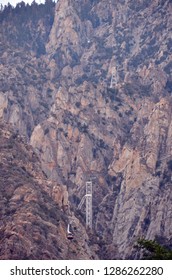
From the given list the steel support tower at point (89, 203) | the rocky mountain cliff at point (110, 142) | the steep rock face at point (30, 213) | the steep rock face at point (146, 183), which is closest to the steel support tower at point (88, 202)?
the steel support tower at point (89, 203)

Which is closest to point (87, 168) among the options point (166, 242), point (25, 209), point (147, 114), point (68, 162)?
point (68, 162)

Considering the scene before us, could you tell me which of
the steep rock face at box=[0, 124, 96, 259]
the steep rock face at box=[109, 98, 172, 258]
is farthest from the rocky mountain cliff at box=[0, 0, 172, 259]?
the steep rock face at box=[0, 124, 96, 259]

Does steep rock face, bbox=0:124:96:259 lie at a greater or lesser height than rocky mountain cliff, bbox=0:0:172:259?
lesser

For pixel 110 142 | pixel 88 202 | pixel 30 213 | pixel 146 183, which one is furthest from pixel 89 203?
pixel 30 213

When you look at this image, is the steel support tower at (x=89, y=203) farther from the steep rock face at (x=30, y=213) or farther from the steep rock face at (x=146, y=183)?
the steep rock face at (x=30, y=213)

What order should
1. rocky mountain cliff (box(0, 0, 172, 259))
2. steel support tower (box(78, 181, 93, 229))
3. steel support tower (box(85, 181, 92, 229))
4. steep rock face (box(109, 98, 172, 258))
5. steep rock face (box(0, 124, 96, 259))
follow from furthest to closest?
1. steel support tower (box(78, 181, 93, 229))
2. steel support tower (box(85, 181, 92, 229))
3. rocky mountain cliff (box(0, 0, 172, 259))
4. steep rock face (box(109, 98, 172, 258))
5. steep rock face (box(0, 124, 96, 259))

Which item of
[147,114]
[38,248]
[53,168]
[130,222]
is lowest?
[38,248]

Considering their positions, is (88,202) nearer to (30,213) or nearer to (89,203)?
(89,203)

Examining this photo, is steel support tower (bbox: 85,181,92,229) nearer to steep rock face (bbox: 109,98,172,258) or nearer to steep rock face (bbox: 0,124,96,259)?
steep rock face (bbox: 109,98,172,258)

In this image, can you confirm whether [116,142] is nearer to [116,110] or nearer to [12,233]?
[116,110]

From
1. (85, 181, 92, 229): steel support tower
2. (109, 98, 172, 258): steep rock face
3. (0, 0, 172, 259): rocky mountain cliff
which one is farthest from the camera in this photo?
(85, 181, 92, 229): steel support tower

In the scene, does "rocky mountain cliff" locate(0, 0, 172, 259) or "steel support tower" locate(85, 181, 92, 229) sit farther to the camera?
"steel support tower" locate(85, 181, 92, 229)
